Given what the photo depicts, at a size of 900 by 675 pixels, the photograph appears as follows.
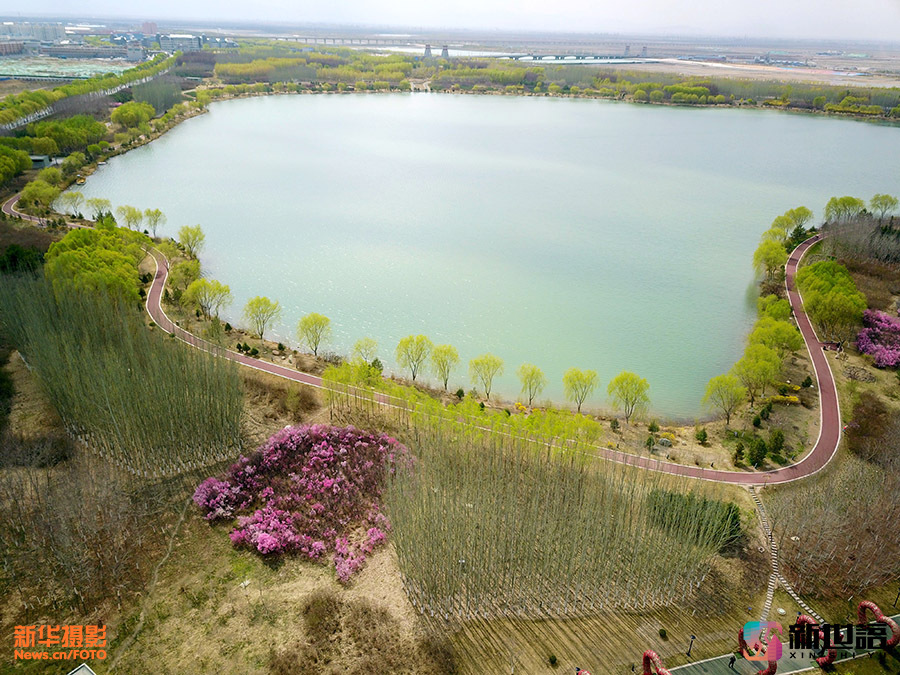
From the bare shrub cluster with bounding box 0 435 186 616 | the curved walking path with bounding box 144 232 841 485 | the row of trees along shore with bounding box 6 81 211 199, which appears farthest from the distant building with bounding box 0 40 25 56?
the bare shrub cluster with bounding box 0 435 186 616

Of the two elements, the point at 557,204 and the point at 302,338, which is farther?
the point at 557,204

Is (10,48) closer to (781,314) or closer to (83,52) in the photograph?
(83,52)

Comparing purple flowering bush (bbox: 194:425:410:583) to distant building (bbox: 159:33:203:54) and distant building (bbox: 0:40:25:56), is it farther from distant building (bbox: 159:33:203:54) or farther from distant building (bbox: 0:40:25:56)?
distant building (bbox: 159:33:203:54)

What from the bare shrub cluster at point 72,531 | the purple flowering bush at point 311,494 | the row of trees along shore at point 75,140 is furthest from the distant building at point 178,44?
the purple flowering bush at point 311,494

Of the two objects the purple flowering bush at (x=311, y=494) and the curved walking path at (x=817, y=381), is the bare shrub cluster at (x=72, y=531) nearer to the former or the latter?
the purple flowering bush at (x=311, y=494)

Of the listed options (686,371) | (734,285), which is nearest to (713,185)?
(734,285)

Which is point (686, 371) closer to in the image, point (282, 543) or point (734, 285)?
point (734, 285)
